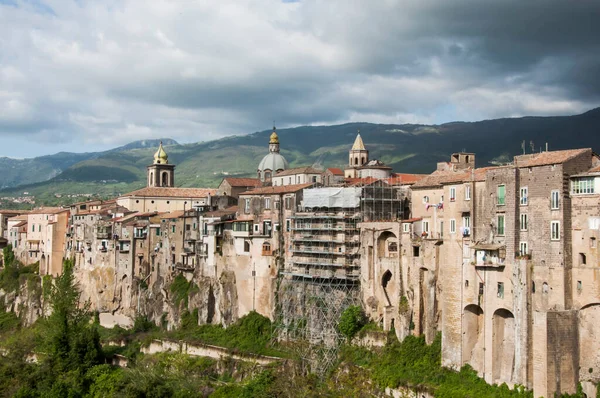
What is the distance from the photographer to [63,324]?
250 ft

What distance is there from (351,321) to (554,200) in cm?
2309

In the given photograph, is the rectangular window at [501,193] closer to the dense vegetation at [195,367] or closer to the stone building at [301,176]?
the dense vegetation at [195,367]

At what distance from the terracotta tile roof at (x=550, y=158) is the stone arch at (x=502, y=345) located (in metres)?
10.3

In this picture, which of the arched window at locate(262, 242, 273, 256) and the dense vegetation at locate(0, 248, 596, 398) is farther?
the arched window at locate(262, 242, 273, 256)

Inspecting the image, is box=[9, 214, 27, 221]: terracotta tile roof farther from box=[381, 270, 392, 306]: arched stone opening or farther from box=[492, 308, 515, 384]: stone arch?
box=[492, 308, 515, 384]: stone arch

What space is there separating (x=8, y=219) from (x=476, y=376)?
326 ft

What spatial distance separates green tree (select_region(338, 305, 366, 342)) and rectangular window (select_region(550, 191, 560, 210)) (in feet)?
74.2

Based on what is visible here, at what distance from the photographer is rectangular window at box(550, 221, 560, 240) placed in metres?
46.3

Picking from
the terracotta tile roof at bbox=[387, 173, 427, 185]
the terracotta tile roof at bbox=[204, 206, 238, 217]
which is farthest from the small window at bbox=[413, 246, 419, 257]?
the terracotta tile roof at bbox=[204, 206, 238, 217]

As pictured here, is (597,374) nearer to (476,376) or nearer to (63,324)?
(476,376)

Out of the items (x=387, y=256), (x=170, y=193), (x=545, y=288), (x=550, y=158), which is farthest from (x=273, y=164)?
(x=545, y=288)

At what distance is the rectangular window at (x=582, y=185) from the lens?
45.9 metres

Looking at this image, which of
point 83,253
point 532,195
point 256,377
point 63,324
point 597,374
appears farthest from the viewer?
point 83,253

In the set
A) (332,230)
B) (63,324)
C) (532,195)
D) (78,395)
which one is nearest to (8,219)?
(63,324)
